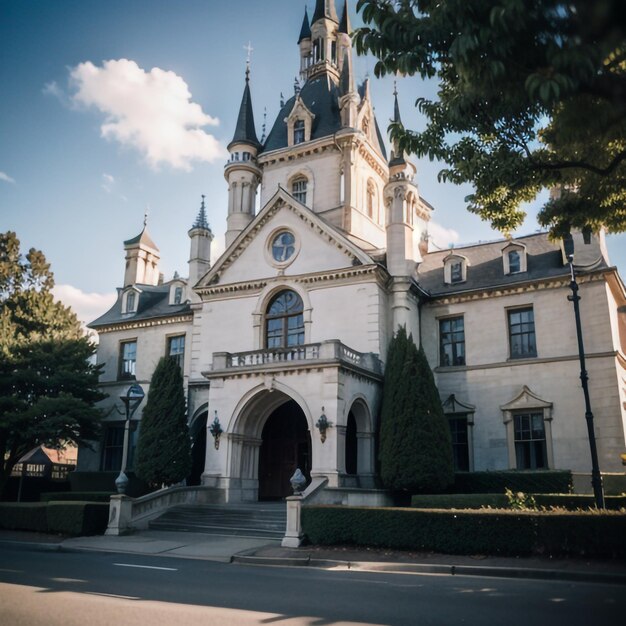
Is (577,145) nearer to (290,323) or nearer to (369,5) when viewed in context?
(369,5)

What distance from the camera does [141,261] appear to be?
129 ft

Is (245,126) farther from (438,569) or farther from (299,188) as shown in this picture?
(438,569)

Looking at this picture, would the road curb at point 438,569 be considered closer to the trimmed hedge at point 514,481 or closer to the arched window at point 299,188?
the trimmed hedge at point 514,481

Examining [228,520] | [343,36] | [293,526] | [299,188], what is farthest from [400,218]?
[343,36]

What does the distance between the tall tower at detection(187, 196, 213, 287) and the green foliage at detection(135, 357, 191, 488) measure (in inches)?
304

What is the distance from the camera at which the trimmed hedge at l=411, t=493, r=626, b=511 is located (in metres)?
19.4

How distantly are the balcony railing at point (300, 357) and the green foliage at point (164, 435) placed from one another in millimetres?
2960

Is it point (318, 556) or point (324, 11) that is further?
point (324, 11)

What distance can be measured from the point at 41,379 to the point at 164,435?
8.20 m

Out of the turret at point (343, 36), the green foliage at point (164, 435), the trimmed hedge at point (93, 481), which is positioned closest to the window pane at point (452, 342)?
the green foliage at point (164, 435)

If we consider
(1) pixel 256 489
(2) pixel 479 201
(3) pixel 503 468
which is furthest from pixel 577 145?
(1) pixel 256 489

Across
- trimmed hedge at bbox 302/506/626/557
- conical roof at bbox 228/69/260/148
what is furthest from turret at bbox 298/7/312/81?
trimmed hedge at bbox 302/506/626/557

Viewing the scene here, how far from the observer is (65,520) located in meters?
20.5

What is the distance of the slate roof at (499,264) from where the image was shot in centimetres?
2619
